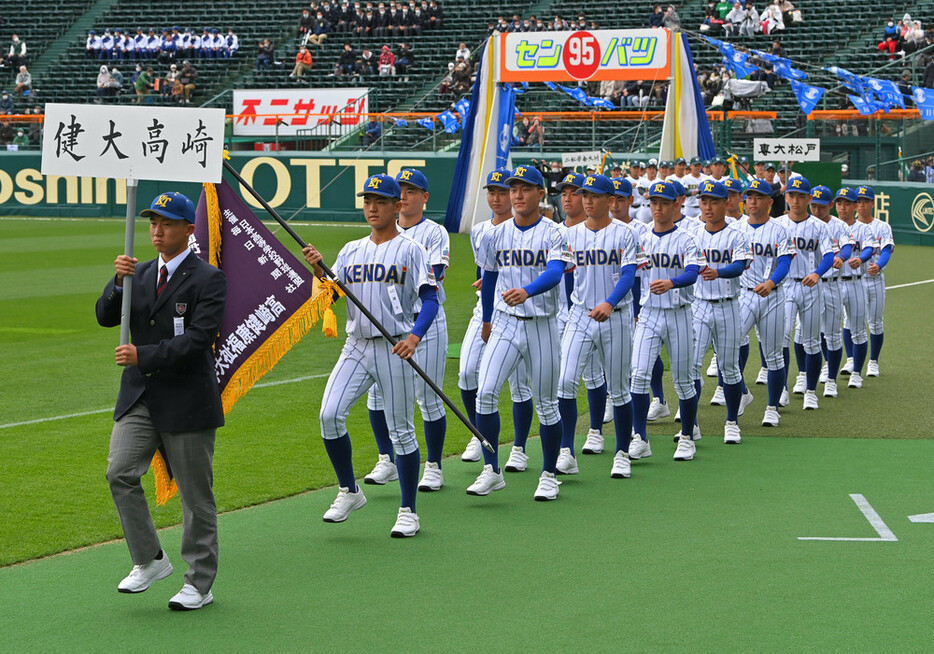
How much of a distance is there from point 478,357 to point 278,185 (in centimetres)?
2790

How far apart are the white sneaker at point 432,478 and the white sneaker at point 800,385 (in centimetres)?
562

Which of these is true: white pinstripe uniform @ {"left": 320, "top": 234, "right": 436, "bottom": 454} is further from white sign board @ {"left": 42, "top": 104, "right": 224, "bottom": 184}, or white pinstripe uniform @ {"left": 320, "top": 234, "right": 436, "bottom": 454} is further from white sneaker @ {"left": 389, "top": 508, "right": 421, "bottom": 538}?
white sign board @ {"left": 42, "top": 104, "right": 224, "bottom": 184}

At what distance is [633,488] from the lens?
875cm

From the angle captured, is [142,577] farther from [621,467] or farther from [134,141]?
[621,467]

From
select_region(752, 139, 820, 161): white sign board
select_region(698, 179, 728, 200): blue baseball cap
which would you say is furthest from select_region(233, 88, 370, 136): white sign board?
select_region(698, 179, 728, 200): blue baseball cap

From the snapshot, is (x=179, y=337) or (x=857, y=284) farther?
(x=857, y=284)

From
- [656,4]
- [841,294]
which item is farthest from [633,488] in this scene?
[656,4]

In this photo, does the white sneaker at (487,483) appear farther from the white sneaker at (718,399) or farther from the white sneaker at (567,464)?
the white sneaker at (718,399)

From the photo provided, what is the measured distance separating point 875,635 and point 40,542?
15.3ft

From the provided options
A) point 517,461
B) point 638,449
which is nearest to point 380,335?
point 517,461

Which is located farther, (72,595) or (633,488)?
(633,488)

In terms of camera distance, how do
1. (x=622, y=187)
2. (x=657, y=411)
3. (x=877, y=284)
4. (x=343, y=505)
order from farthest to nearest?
(x=877, y=284) → (x=657, y=411) → (x=622, y=187) → (x=343, y=505)

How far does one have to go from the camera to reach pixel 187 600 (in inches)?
235

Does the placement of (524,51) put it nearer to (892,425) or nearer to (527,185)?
(892,425)
